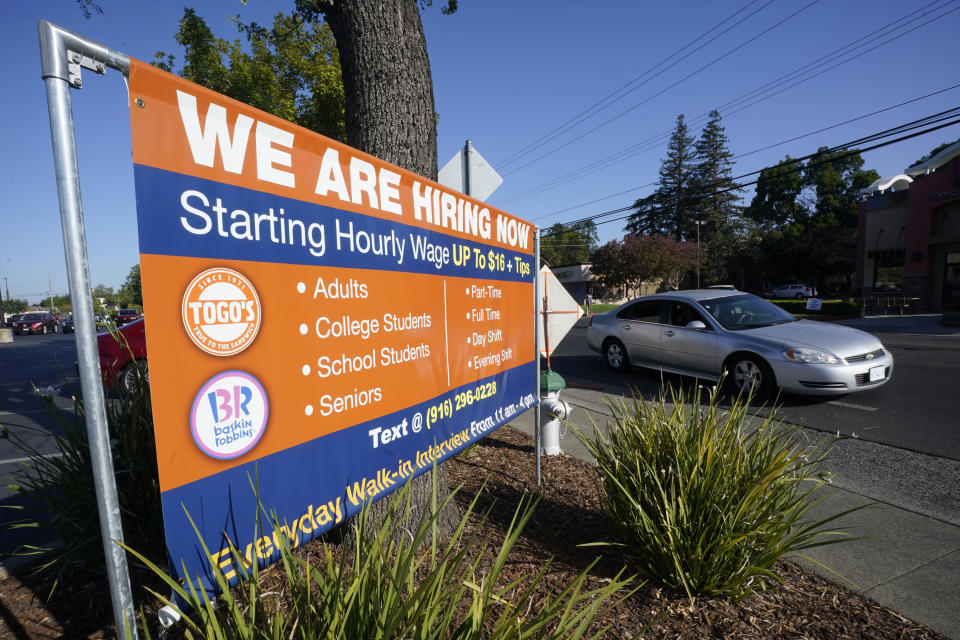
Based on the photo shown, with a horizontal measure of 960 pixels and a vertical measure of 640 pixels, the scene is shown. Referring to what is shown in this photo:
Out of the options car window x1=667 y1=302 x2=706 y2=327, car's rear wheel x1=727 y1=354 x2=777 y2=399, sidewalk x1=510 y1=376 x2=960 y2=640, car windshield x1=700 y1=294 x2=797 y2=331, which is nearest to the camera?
sidewalk x1=510 y1=376 x2=960 y2=640

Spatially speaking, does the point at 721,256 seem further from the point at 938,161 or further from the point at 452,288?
the point at 452,288

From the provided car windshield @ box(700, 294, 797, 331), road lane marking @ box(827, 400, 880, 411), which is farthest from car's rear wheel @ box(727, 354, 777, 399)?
road lane marking @ box(827, 400, 880, 411)

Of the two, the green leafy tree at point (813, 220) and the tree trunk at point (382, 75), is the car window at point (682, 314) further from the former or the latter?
the green leafy tree at point (813, 220)

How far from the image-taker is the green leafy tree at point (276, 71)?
12.8 meters

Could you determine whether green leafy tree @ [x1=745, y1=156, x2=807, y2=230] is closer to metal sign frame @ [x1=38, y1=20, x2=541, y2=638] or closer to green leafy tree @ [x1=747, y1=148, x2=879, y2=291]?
green leafy tree @ [x1=747, y1=148, x2=879, y2=291]

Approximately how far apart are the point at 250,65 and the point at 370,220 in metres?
14.4

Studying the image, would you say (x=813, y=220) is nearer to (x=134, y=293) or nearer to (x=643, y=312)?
(x=643, y=312)

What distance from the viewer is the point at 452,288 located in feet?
9.34

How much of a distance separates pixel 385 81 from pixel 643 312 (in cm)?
664

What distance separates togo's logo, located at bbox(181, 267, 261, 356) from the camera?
4.59ft

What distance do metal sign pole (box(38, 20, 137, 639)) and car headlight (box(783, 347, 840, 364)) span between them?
6.86 m

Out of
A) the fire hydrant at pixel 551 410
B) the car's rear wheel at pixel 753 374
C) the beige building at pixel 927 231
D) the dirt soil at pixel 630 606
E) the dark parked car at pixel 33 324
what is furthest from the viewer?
the dark parked car at pixel 33 324

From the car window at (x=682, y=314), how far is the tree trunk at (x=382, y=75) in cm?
582

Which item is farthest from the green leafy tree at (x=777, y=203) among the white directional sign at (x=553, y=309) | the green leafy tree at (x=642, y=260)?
the white directional sign at (x=553, y=309)
